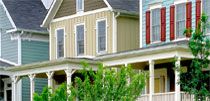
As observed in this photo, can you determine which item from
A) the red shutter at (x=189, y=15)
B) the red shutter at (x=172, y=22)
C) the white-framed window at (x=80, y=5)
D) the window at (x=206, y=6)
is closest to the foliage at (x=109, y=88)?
the window at (x=206, y=6)

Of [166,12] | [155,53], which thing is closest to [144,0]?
[166,12]

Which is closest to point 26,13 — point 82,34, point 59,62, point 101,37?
point 82,34

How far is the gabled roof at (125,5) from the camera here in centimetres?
3508

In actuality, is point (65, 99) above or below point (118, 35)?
below

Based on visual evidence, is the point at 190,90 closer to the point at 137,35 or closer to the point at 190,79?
the point at 190,79

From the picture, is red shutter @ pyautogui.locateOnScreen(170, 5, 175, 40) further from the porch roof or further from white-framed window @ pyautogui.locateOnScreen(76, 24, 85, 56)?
white-framed window @ pyautogui.locateOnScreen(76, 24, 85, 56)

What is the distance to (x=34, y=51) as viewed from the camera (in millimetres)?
41844

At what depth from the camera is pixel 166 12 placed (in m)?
32.6

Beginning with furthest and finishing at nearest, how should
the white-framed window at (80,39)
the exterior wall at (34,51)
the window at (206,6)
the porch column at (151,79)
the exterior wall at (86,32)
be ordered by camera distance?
the exterior wall at (34,51), the white-framed window at (80,39), the exterior wall at (86,32), the window at (206,6), the porch column at (151,79)

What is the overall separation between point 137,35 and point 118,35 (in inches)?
45.0

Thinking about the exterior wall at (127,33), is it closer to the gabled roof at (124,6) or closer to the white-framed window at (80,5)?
the gabled roof at (124,6)

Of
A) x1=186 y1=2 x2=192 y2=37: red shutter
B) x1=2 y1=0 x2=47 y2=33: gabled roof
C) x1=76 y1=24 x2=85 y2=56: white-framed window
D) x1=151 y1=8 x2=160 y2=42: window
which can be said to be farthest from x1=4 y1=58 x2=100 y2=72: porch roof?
x1=186 y1=2 x2=192 y2=37: red shutter

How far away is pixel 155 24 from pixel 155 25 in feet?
0.16

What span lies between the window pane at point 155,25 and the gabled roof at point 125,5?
94.3 inches
